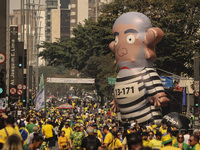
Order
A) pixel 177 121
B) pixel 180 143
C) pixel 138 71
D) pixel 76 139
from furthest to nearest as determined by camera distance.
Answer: pixel 138 71 → pixel 177 121 → pixel 76 139 → pixel 180 143

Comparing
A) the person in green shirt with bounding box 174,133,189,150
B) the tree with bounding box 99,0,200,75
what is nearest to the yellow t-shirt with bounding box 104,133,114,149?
the person in green shirt with bounding box 174,133,189,150

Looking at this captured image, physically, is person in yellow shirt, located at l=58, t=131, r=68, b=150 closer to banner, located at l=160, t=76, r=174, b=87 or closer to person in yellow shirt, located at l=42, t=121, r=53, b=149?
person in yellow shirt, located at l=42, t=121, r=53, b=149

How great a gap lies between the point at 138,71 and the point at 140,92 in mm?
946

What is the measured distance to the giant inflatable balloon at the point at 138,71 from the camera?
26.8 meters

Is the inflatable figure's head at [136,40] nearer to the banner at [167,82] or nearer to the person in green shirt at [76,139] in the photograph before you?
the banner at [167,82]

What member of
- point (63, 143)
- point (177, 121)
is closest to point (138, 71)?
point (177, 121)

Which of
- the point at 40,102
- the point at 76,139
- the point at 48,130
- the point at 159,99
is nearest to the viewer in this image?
the point at 76,139

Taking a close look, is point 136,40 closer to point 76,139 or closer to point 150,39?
point 150,39

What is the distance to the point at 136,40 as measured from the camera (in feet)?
88.3

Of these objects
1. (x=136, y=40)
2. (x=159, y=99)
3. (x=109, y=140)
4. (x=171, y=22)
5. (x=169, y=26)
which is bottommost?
(x=109, y=140)

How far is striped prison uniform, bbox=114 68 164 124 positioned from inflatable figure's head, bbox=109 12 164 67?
48cm

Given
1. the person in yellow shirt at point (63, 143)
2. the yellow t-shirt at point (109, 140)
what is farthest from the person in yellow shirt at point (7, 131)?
the person in yellow shirt at point (63, 143)

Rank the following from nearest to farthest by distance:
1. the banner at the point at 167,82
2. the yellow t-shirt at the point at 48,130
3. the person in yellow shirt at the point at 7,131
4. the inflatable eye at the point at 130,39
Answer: the person in yellow shirt at the point at 7,131 → the yellow t-shirt at the point at 48,130 → the inflatable eye at the point at 130,39 → the banner at the point at 167,82

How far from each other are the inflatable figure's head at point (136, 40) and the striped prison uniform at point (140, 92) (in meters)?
0.48
